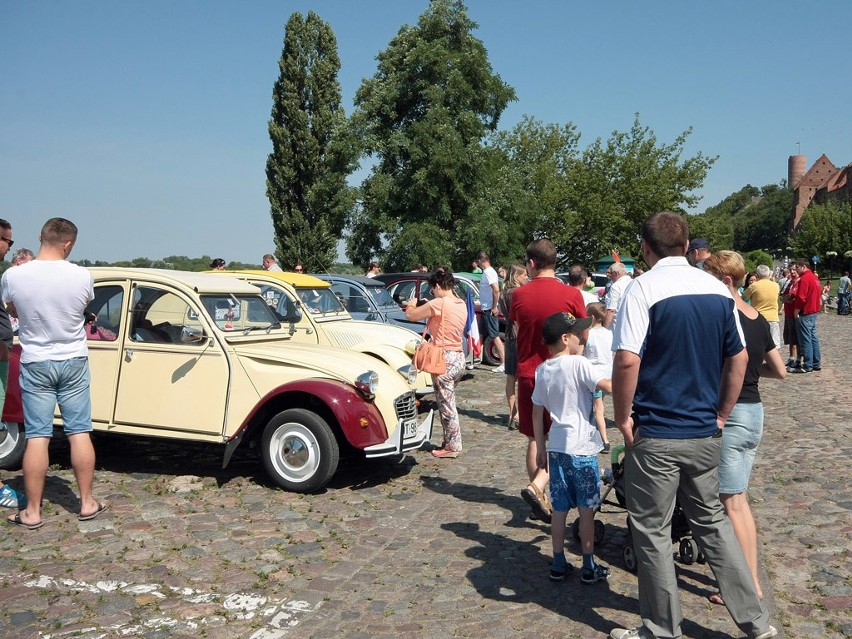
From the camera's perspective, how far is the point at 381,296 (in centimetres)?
1416

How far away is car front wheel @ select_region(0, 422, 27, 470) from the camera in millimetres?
7219

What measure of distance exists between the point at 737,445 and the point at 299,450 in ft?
12.0

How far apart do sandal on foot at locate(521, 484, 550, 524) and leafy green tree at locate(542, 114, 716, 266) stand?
133 feet

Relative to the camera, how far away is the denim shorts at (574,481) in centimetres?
482

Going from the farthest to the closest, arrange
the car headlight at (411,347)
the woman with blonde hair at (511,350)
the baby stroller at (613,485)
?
the car headlight at (411,347) < the woman with blonde hair at (511,350) < the baby stroller at (613,485)

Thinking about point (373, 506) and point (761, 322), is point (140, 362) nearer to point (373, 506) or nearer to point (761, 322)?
point (373, 506)

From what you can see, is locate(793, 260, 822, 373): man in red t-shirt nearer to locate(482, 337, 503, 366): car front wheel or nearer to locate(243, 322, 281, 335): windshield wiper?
locate(482, 337, 503, 366): car front wheel

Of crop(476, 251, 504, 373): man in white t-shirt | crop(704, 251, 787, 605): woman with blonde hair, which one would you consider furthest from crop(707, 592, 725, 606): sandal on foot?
crop(476, 251, 504, 373): man in white t-shirt

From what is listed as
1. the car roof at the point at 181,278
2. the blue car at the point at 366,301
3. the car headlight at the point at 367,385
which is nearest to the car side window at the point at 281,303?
the car roof at the point at 181,278

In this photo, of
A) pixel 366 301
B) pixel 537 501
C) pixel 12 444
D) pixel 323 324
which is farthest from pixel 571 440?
pixel 366 301

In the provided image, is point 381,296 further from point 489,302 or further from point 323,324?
point 323,324

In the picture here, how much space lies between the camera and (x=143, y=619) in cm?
437

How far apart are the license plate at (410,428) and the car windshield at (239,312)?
5.90 ft

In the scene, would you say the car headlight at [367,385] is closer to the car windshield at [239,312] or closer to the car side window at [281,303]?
the car windshield at [239,312]
